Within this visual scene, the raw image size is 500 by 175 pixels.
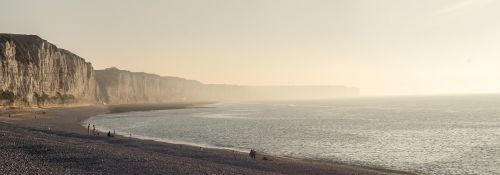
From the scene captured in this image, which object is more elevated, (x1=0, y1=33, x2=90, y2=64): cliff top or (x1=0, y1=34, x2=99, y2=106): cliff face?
(x1=0, y1=33, x2=90, y2=64): cliff top

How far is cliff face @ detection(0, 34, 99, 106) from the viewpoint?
11156cm

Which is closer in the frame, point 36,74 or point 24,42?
point 36,74

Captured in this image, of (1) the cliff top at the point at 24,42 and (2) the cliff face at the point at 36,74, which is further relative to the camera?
(1) the cliff top at the point at 24,42

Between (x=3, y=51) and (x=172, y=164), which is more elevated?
(x=3, y=51)

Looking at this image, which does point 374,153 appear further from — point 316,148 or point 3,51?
point 3,51

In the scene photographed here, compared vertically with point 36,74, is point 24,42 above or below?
above

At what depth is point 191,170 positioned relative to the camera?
32125 mm

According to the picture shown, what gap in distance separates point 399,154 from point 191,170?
103 ft

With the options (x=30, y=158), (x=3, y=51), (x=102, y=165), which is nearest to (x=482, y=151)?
(x=102, y=165)

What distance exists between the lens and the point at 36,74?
420ft

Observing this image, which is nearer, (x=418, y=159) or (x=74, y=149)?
(x=74, y=149)

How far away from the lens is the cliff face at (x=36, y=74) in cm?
11156

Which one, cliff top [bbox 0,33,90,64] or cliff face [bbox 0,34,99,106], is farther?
cliff top [bbox 0,33,90,64]

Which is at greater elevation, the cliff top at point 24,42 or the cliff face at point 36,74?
the cliff top at point 24,42
